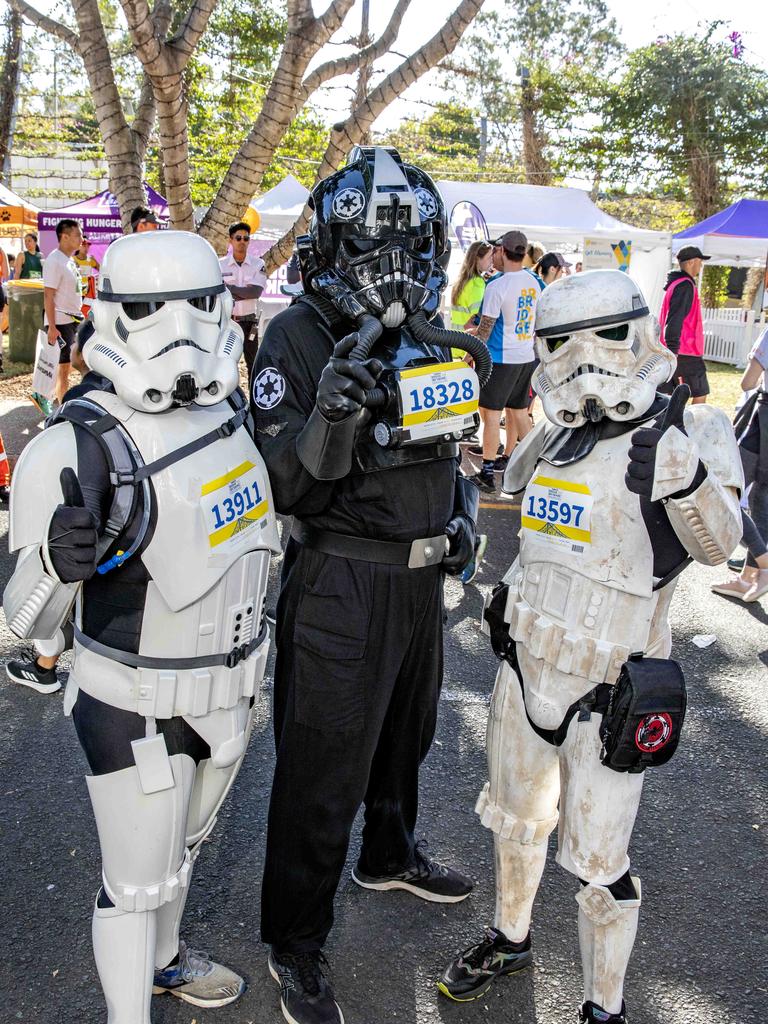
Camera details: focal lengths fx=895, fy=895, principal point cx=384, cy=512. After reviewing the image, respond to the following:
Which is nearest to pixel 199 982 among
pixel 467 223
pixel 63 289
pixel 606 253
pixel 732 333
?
pixel 63 289

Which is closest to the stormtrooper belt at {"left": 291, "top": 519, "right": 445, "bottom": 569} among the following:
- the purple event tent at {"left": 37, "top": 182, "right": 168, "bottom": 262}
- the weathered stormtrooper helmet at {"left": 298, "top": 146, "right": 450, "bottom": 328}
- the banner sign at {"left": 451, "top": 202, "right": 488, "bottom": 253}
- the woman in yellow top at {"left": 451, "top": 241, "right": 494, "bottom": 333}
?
the weathered stormtrooper helmet at {"left": 298, "top": 146, "right": 450, "bottom": 328}

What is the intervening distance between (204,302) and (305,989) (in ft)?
5.73

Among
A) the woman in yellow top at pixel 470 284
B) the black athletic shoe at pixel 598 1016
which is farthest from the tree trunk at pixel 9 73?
the black athletic shoe at pixel 598 1016

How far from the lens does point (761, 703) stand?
13.7 feet

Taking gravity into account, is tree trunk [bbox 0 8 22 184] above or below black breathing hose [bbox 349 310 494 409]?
above

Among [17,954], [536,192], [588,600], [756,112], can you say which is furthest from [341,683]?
[756,112]

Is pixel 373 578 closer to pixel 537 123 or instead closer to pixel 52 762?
pixel 52 762

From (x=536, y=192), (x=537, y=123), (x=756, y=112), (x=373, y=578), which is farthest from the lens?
(x=537, y=123)

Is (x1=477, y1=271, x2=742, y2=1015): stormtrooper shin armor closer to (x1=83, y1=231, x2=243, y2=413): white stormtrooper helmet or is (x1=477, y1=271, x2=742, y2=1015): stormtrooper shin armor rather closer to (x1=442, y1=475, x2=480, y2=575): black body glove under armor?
(x1=442, y1=475, x2=480, y2=575): black body glove under armor

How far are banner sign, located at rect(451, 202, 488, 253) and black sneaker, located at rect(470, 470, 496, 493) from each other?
4540 millimetres

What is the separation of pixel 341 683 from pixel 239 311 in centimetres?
771

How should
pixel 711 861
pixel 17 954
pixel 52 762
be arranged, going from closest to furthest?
pixel 17 954
pixel 711 861
pixel 52 762

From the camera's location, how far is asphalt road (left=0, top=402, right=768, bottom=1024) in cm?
239

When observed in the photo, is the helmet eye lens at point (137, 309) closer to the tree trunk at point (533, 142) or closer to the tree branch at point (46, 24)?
the tree branch at point (46, 24)
